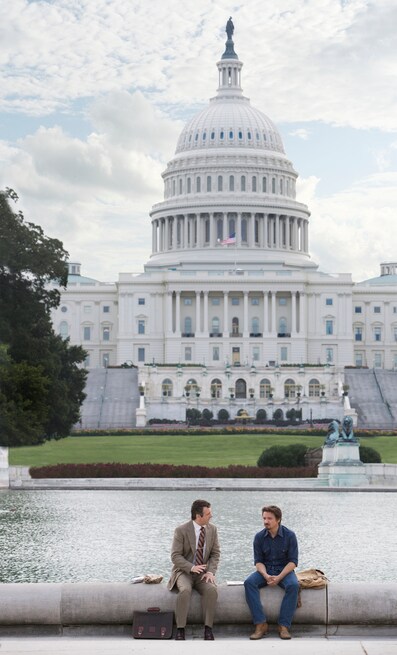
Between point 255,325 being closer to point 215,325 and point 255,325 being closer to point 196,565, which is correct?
point 215,325

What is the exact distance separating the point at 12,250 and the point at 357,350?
351 feet

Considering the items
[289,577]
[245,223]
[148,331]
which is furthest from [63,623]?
[245,223]

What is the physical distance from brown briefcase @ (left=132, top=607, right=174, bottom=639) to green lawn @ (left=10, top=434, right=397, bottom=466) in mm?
48659

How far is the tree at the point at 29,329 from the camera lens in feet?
175

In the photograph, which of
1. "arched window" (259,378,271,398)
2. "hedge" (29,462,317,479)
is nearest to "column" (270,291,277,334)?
"arched window" (259,378,271,398)

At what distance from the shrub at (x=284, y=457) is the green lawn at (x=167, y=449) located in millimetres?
5687

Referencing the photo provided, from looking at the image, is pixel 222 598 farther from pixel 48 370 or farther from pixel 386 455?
pixel 386 455

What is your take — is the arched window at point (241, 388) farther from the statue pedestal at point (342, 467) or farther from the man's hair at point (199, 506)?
the man's hair at point (199, 506)

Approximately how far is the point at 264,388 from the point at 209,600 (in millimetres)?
115313

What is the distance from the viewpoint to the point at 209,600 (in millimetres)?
17984

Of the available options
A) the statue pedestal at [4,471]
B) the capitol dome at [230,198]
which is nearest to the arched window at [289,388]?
the capitol dome at [230,198]

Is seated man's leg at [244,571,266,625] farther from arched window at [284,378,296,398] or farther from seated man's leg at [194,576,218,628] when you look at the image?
arched window at [284,378,296,398]

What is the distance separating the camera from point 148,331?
15650 cm
